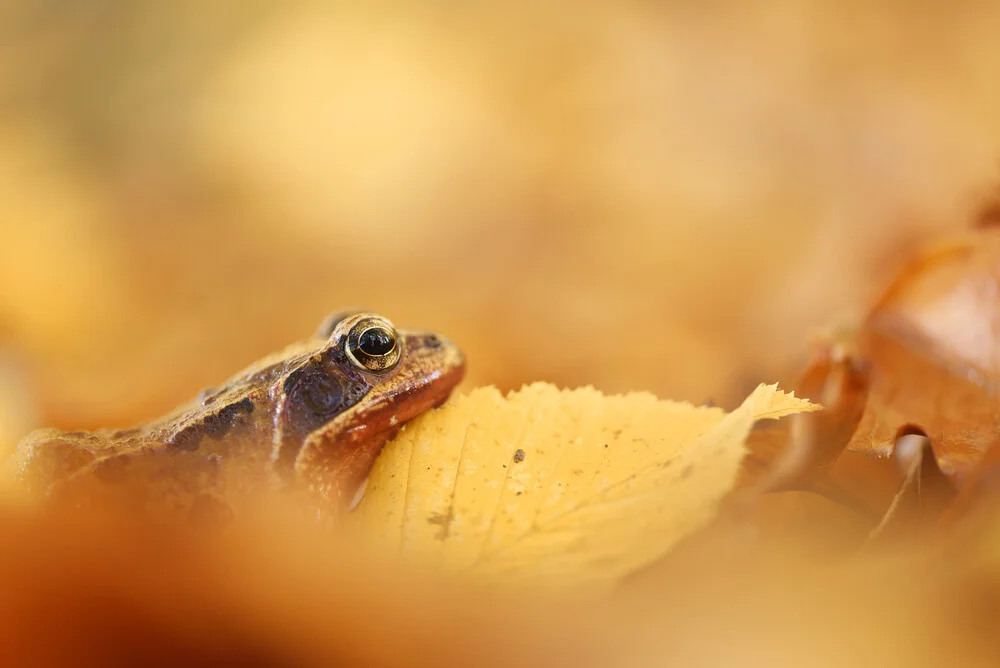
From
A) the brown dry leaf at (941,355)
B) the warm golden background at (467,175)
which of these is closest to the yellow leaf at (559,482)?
the brown dry leaf at (941,355)

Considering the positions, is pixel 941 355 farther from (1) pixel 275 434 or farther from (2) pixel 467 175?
(2) pixel 467 175

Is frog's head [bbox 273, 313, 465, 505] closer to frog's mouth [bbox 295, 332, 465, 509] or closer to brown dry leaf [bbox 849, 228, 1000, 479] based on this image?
frog's mouth [bbox 295, 332, 465, 509]

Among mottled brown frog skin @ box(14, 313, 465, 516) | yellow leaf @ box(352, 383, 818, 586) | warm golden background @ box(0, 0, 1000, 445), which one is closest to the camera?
yellow leaf @ box(352, 383, 818, 586)

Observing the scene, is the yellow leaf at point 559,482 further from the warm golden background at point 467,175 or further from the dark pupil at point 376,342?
the warm golden background at point 467,175

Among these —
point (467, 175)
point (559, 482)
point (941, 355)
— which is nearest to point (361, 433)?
point (559, 482)

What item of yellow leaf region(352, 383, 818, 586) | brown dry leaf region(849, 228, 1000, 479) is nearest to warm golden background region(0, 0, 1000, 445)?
brown dry leaf region(849, 228, 1000, 479)

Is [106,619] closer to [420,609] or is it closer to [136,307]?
[420,609]

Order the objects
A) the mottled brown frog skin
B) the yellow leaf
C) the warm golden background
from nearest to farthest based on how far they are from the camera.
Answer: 1. the yellow leaf
2. the mottled brown frog skin
3. the warm golden background
